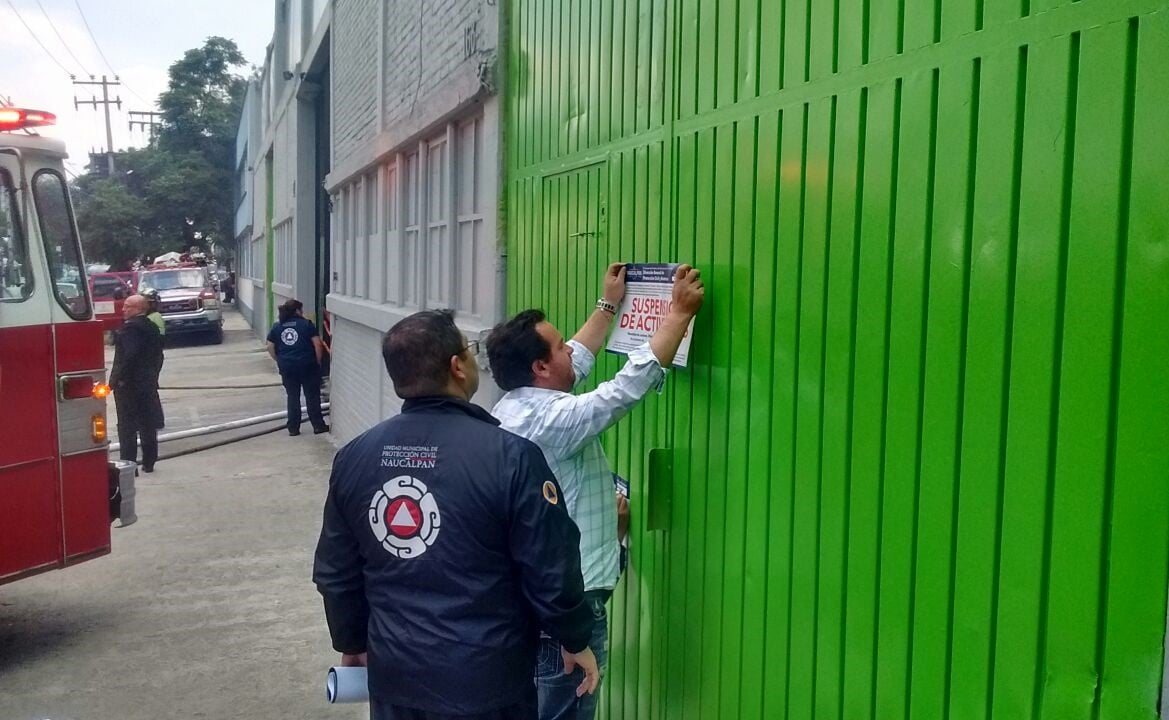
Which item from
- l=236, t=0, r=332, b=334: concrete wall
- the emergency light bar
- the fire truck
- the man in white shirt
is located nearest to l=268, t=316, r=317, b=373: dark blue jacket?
l=236, t=0, r=332, b=334: concrete wall

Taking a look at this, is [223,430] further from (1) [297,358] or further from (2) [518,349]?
(2) [518,349]

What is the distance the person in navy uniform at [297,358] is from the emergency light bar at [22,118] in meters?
8.02

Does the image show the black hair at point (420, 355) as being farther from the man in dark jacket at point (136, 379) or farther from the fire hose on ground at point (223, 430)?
the fire hose on ground at point (223, 430)

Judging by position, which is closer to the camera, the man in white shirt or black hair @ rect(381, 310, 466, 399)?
black hair @ rect(381, 310, 466, 399)

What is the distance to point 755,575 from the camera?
10.2ft

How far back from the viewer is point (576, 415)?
3410 millimetres

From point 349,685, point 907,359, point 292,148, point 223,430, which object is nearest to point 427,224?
point 349,685

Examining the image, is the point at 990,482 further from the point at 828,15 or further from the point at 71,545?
the point at 71,545

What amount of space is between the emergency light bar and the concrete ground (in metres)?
3.22

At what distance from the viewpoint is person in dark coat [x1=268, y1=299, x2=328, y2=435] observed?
1431 centimetres

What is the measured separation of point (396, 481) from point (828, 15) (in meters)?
1.71

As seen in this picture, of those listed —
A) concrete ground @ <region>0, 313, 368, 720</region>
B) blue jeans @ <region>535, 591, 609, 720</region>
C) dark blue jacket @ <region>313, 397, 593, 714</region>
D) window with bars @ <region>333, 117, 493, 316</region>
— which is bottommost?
concrete ground @ <region>0, 313, 368, 720</region>

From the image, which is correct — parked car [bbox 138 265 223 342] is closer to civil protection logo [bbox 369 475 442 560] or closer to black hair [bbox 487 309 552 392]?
black hair [bbox 487 309 552 392]

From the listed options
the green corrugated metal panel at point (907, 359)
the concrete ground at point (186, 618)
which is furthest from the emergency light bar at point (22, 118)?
the green corrugated metal panel at point (907, 359)
